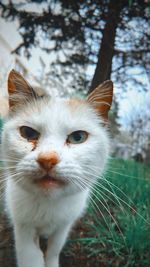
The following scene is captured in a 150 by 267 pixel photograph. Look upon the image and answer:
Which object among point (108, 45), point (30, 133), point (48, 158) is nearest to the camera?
point (48, 158)

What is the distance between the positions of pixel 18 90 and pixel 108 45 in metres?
0.67

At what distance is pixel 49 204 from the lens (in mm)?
787

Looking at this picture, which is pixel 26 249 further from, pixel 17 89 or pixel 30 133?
pixel 17 89

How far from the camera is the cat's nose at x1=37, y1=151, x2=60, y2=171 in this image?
582 mm

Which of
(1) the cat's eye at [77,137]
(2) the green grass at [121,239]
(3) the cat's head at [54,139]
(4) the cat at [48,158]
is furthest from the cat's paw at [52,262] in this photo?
(1) the cat's eye at [77,137]

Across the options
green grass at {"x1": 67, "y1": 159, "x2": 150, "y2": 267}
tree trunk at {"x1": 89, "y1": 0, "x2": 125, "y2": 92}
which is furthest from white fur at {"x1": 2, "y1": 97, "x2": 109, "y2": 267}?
tree trunk at {"x1": 89, "y1": 0, "x2": 125, "y2": 92}

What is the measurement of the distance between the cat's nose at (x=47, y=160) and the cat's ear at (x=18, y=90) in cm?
29

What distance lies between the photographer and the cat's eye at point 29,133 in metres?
0.70

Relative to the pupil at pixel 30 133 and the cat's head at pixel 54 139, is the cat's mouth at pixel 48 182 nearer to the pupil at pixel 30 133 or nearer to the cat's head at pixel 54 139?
the cat's head at pixel 54 139

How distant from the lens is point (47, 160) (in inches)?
22.9

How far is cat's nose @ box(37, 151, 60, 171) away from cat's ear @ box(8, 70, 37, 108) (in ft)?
0.94

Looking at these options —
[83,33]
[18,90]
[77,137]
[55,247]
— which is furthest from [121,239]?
[83,33]

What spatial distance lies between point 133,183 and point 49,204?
64 cm

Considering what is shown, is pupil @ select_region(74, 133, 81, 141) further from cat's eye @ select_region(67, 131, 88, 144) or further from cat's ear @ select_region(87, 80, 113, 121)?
cat's ear @ select_region(87, 80, 113, 121)
